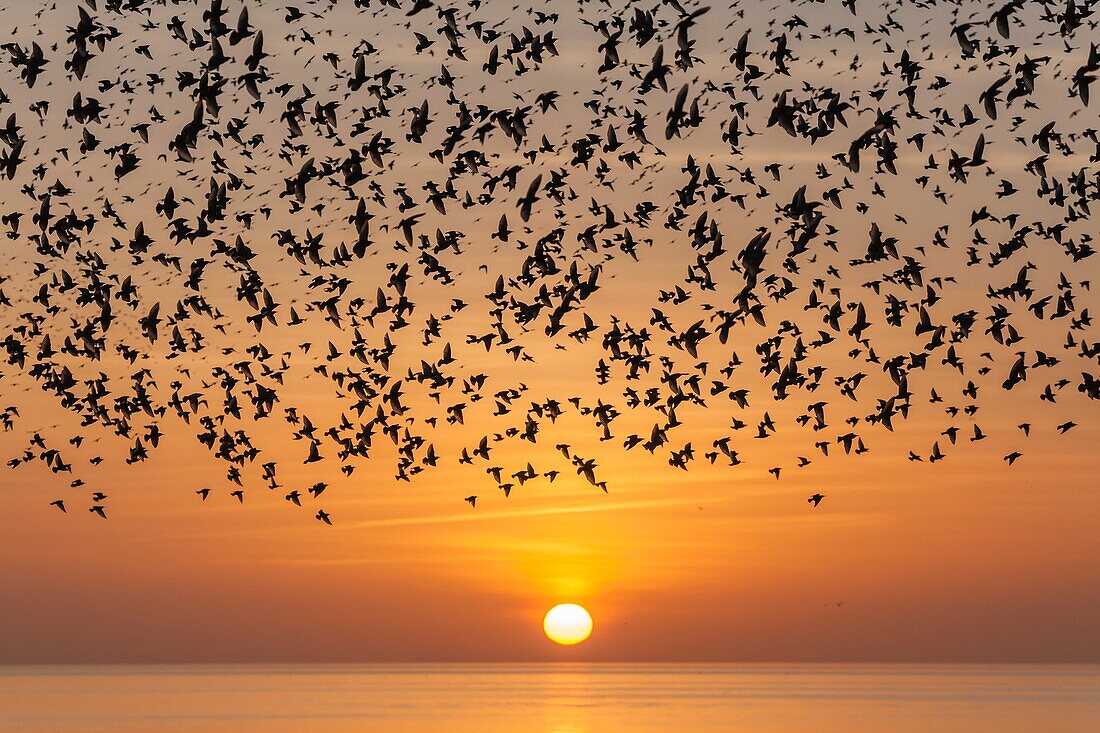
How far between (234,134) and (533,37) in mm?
8878

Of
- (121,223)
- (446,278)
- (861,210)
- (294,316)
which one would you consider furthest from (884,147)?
(121,223)

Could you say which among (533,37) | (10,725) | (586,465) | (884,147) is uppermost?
(10,725)

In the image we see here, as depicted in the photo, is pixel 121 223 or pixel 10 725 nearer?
pixel 121 223

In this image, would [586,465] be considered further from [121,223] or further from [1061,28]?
[1061,28]

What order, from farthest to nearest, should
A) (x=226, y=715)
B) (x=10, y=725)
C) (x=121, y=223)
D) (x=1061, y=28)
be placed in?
(x=226, y=715), (x=10, y=725), (x=121, y=223), (x=1061, y=28)

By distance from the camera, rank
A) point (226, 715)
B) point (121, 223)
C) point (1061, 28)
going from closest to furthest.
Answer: point (1061, 28)
point (121, 223)
point (226, 715)

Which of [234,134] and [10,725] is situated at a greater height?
[10,725]

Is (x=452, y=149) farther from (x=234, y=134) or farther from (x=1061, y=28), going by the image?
(x=1061, y=28)

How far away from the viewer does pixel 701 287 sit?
1772 inches

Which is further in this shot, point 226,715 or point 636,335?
point 226,715

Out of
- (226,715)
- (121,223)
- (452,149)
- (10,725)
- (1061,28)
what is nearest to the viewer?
(1061,28)

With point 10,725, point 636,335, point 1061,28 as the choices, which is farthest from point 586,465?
point 10,725

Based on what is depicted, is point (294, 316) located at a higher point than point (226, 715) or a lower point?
lower

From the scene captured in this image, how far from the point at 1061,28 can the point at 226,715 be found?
5542 inches
